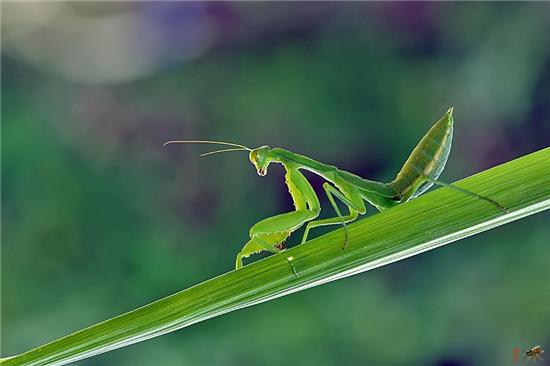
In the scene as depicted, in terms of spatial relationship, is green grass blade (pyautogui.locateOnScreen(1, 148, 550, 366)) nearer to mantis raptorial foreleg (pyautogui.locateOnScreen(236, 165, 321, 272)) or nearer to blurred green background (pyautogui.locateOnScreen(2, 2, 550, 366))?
mantis raptorial foreleg (pyautogui.locateOnScreen(236, 165, 321, 272))

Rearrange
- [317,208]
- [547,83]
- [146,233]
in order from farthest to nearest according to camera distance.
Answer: [146,233] → [547,83] → [317,208]

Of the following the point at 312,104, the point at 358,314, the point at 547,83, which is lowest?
the point at 358,314

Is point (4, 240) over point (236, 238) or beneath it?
over

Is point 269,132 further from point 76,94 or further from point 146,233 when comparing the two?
point 76,94

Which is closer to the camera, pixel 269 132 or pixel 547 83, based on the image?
pixel 547 83

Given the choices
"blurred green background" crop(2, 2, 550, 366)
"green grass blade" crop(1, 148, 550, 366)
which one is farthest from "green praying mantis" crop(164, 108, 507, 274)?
"blurred green background" crop(2, 2, 550, 366)

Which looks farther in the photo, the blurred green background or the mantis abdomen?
the blurred green background

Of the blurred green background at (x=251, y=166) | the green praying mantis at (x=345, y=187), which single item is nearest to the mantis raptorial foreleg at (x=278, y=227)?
the green praying mantis at (x=345, y=187)

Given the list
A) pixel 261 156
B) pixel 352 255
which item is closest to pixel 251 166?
pixel 261 156

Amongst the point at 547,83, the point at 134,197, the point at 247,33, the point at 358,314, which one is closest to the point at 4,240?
the point at 134,197
